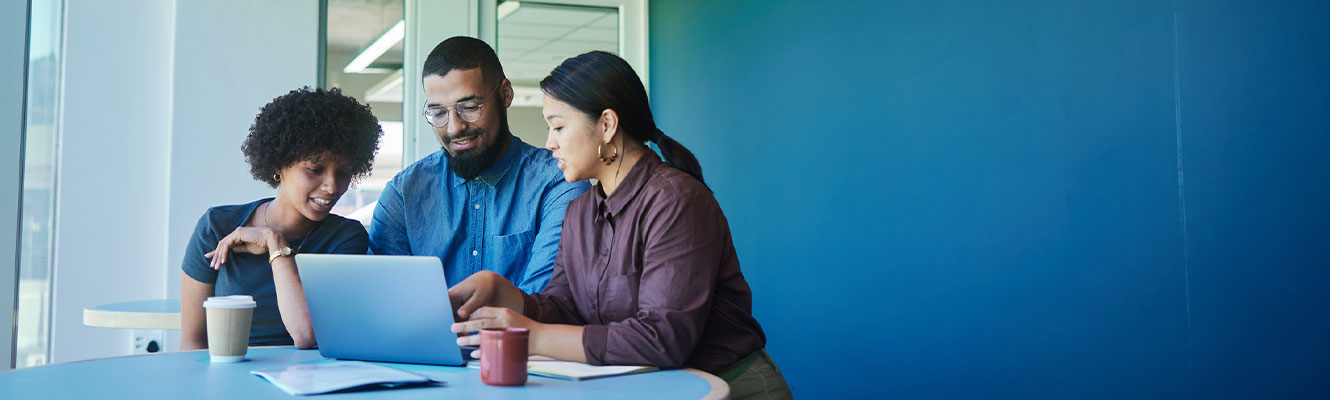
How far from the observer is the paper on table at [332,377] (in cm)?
122

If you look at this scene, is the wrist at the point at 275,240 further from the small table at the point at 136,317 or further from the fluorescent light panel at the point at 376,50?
the fluorescent light panel at the point at 376,50

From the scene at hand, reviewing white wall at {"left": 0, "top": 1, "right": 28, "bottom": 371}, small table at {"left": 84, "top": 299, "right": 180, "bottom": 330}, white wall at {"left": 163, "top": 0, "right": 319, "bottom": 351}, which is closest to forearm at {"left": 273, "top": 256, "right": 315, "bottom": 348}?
small table at {"left": 84, "top": 299, "right": 180, "bottom": 330}

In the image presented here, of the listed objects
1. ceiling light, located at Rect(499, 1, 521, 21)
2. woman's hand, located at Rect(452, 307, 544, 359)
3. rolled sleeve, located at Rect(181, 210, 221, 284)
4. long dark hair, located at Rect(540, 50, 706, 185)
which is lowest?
woman's hand, located at Rect(452, 307, 544, 359)

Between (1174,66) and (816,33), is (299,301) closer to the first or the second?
(1174,66)

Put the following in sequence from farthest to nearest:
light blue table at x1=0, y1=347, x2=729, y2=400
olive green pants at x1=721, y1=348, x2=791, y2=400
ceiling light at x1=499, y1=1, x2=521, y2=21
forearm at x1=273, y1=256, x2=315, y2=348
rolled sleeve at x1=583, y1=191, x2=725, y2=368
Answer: ceiling light at x1=499, y1=1, x2=521, y2=21, forearm at x1=273, y1=256, x2=315, y2=348, olive green pants at x1=721, y1=348, x2=791, y2=400, rolled sleeve at x1=583, y1=191, x2=725, y2=368, light blue table at x1=0, y1=347, x2=729, y2=400

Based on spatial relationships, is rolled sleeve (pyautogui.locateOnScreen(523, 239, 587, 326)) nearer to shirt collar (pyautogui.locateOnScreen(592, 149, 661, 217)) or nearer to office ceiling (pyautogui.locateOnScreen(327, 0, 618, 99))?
shirt collar (pyautogui.locateOnScreen(592, 149, 661, 217))

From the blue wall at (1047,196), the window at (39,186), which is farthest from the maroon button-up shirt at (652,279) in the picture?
the window at (39,186)

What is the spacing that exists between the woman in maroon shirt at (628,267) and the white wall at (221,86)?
3.35 meters

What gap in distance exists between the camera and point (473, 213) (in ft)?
7.44

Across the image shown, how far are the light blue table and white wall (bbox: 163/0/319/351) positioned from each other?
337 centimetres

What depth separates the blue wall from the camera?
2023 millimetres

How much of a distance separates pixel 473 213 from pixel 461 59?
371 mm

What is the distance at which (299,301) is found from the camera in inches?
69.7

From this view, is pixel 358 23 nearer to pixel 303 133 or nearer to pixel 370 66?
pixel 370 66
